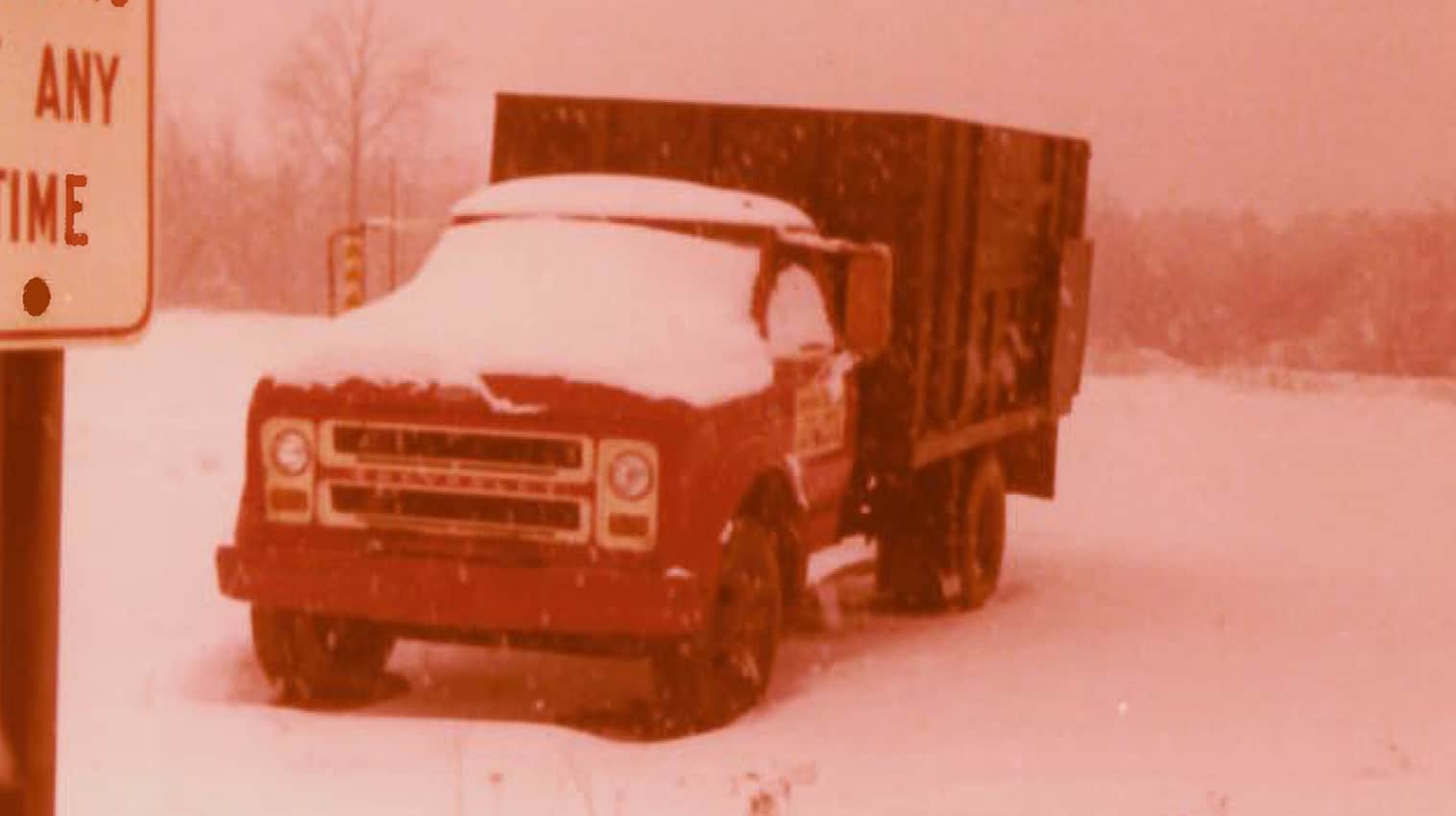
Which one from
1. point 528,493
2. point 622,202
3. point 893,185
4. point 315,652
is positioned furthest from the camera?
point 893,185

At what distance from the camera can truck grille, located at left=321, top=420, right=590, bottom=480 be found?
9.09 m

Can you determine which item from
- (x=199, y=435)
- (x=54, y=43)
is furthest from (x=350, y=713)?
(x=199, y=435)

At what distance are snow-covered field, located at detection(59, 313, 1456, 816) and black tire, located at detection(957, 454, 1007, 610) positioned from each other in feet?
0.63

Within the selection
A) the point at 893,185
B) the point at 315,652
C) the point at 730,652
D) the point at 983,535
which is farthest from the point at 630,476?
the point at 983,535

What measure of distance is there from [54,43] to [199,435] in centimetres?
2078

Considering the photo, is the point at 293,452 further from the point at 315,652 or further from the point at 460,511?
the point at 315,652

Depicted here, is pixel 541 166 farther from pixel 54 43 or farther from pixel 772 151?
pixel 54 43

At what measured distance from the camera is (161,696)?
9.23 m

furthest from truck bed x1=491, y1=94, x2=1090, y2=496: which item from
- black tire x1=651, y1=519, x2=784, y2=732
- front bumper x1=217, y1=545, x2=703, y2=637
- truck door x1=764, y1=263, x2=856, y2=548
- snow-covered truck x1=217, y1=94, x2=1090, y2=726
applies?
front bumper x1=217, y1=545, x2=703, y2=637

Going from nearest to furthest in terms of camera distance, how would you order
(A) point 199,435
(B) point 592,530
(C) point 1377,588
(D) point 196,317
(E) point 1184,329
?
(B) point 592,530 < (C) point 1377,588 < (A) point 199,435 < (D) point 196,317 < (E) point 1184,329

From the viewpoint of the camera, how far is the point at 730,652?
9.34m

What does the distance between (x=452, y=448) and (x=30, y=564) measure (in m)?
6.85

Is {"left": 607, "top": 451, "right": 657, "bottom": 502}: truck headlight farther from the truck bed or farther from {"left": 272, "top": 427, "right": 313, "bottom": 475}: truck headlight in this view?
the truck bed

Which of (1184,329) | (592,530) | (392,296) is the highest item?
(392,296)
